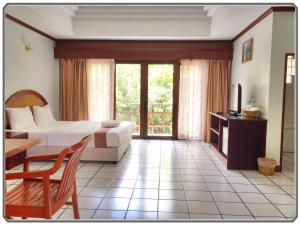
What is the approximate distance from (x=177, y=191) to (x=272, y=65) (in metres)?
2.22

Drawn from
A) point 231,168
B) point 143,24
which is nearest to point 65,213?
point 231,168

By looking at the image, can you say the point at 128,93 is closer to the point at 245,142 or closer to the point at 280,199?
the point at 245,142

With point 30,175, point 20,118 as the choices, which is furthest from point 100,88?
point 30,175

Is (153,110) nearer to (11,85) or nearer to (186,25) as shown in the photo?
(186,25)

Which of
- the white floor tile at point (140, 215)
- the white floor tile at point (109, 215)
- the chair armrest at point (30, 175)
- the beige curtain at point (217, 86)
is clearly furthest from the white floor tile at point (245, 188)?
the beige curtain at point (217, 86)

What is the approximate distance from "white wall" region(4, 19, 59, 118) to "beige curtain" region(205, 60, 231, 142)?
3581mm

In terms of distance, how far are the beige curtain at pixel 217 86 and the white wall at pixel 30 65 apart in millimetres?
3581

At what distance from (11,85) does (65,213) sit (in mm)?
2738

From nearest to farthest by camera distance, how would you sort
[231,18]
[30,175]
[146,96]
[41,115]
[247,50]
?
[30,175] < [231,18] < [247,50] < [41,115] < [146,96]

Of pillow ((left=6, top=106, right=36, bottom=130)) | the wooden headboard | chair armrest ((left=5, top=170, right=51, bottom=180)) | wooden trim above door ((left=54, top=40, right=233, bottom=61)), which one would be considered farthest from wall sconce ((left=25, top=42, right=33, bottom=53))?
chair armrest ((left=5, top=170, right=51, bottom=180))

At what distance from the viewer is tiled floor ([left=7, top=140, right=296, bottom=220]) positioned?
254cm

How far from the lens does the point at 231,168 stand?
13.1 feet

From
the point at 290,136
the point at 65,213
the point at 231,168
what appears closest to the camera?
the point at 65,213

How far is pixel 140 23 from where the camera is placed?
17.5ft
